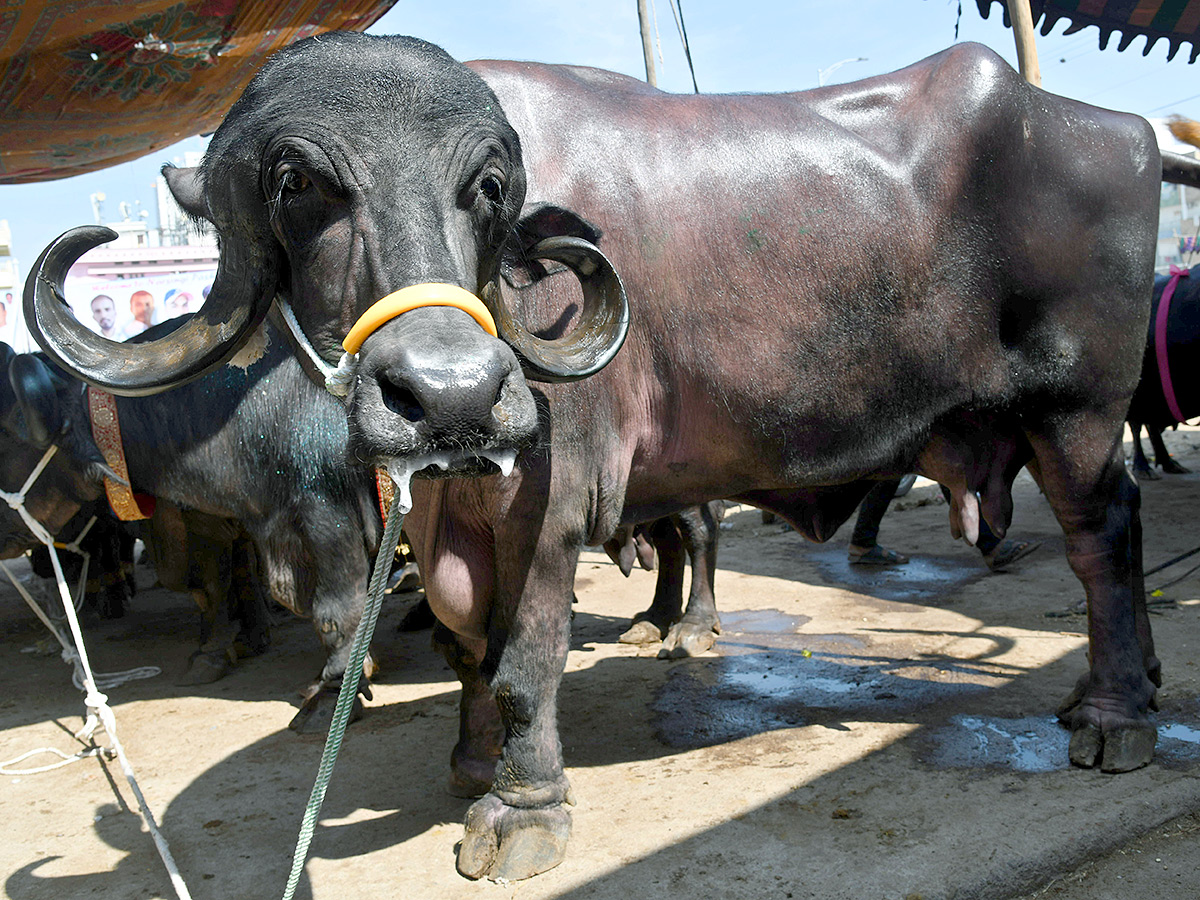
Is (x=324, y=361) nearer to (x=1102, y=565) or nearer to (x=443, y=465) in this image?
(x=443, y=465)

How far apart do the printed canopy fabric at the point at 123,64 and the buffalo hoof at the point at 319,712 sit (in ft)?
8.83

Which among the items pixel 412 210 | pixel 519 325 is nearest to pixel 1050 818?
pixel 519 325

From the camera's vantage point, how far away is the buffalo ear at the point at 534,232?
2.17m

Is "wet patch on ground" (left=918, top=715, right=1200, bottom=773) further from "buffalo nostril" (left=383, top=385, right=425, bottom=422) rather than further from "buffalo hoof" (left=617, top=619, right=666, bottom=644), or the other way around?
"buffalo nostril" (left=383, top=385, right=425, bottom=422)

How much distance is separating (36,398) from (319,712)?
175cm

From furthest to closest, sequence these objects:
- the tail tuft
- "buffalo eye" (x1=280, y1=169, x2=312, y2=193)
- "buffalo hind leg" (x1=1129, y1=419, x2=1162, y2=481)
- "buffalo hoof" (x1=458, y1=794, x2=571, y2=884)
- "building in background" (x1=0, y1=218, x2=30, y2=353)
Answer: "building in background" (x1=0, y1=218, x2=30, y2=353) → "buffalo hind leg" (x1=1129, y1=419, x2=1162, y2=481) → the tail tuft → "buffalo hoof" (x1=458, y1=794, x2=571, y2=884) → "buffalo eye" (x1=280, y1=169, x2=312, y2=193)

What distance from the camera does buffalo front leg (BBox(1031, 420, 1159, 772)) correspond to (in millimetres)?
2766

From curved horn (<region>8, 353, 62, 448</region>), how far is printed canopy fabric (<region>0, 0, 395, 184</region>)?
3.61ft

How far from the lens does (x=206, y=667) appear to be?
448 cm

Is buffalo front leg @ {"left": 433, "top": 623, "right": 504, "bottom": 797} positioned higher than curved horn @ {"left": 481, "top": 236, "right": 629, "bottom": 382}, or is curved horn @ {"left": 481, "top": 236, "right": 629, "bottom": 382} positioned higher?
curved horn @ {"left": 481, "top": 236, "right": 629, "bottom": 382}

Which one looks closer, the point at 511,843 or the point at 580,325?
the point at 580,325

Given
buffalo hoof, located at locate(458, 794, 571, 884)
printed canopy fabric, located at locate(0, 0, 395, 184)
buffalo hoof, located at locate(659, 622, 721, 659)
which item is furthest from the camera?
buffalo hoof, located at locate(659, 622, 721, 659)

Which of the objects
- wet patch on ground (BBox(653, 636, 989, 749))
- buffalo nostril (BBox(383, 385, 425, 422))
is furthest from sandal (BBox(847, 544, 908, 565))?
buffalo nostril (BBox(383, 385, 425, 422))

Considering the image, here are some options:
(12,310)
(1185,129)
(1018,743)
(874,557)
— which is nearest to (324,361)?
(1018,743)
